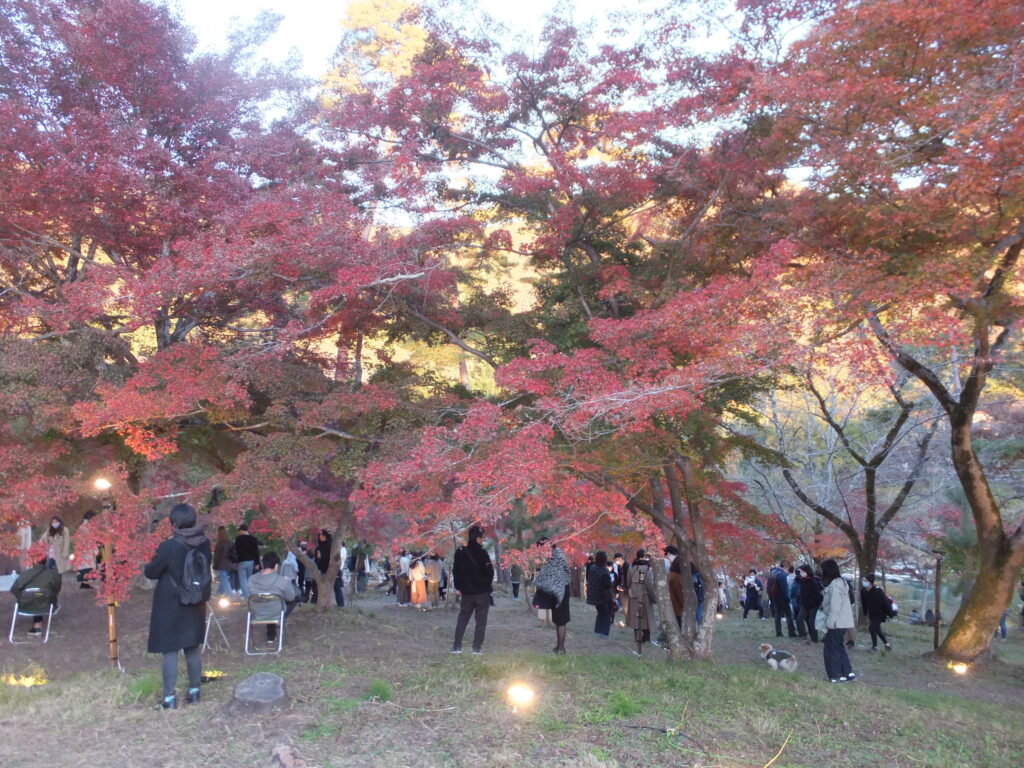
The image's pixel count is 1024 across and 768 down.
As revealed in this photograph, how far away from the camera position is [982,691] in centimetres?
870

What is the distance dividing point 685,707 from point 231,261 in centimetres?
626

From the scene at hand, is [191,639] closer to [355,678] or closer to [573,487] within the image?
→ [355,678]

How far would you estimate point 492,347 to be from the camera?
990 centimetres

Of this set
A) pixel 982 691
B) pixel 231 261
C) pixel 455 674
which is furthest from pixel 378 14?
pixel 982 691

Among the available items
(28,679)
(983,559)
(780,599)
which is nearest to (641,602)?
(983,559)

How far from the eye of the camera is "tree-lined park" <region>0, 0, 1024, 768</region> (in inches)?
227

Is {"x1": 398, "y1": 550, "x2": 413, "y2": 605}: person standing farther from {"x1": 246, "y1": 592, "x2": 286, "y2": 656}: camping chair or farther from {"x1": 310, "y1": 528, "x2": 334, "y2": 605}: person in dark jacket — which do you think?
{"x1": 246, "y1": 592, "x2": 286, "y2": 656}: camping chair

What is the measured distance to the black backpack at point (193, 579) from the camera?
5.16 metres

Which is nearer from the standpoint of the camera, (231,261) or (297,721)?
(297,721)

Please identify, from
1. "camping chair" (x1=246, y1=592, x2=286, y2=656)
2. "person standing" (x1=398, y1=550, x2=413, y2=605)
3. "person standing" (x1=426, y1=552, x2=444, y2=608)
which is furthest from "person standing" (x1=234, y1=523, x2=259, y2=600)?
"person standing" (x1=398, y1=550, x2=413, y2=605)

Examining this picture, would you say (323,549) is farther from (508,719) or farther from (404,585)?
(508,719)

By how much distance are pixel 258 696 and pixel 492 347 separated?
567cm

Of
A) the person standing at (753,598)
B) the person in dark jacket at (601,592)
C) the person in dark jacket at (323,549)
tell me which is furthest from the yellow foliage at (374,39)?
the person standing at (753,598)

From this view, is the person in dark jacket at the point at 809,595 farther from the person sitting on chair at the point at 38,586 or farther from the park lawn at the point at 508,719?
the person sitting on chair at the point at 38,586
